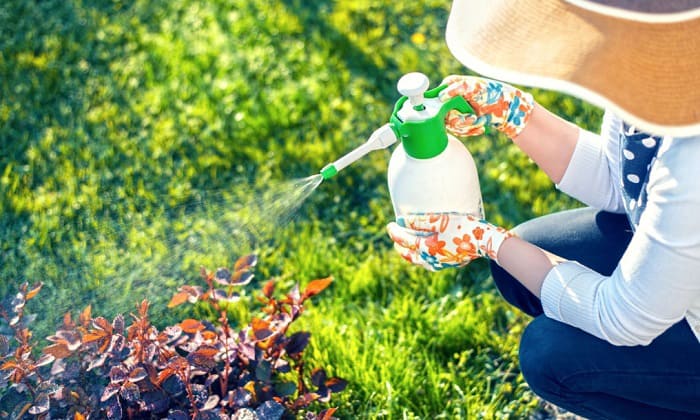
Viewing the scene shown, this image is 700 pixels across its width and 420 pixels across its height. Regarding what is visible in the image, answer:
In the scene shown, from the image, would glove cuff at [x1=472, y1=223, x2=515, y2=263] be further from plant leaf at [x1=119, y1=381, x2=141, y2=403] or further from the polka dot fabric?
plant leaf at [x1=119, y1=381, x2=141, y2=403]

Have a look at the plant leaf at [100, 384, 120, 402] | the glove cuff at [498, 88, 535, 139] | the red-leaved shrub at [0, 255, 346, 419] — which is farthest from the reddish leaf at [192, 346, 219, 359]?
the glove cuff at [498, 88, 535, 139]

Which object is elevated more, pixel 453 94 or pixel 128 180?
pixel 453 94

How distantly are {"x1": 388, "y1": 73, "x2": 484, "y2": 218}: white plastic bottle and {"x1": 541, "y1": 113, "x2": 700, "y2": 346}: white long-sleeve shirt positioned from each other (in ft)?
1.02

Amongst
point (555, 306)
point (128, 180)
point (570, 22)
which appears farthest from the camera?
point (128, 180)

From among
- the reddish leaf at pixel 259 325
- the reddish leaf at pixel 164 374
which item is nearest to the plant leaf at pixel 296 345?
the reddish leaf at pixel 259 325

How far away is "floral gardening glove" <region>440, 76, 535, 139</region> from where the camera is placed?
214 cm

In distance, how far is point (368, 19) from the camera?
4227 millimetres

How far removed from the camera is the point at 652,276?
1814mm

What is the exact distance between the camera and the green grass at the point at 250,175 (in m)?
2.80

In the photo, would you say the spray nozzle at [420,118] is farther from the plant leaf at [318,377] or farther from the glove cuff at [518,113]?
the plant leaf at [318,377]

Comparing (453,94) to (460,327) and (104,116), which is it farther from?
(104,116)

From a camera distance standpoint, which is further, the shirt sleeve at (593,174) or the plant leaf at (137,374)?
the shirt sleeve at (593,174)

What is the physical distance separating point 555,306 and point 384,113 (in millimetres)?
1783

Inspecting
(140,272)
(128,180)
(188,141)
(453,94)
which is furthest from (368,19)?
(453,94)
